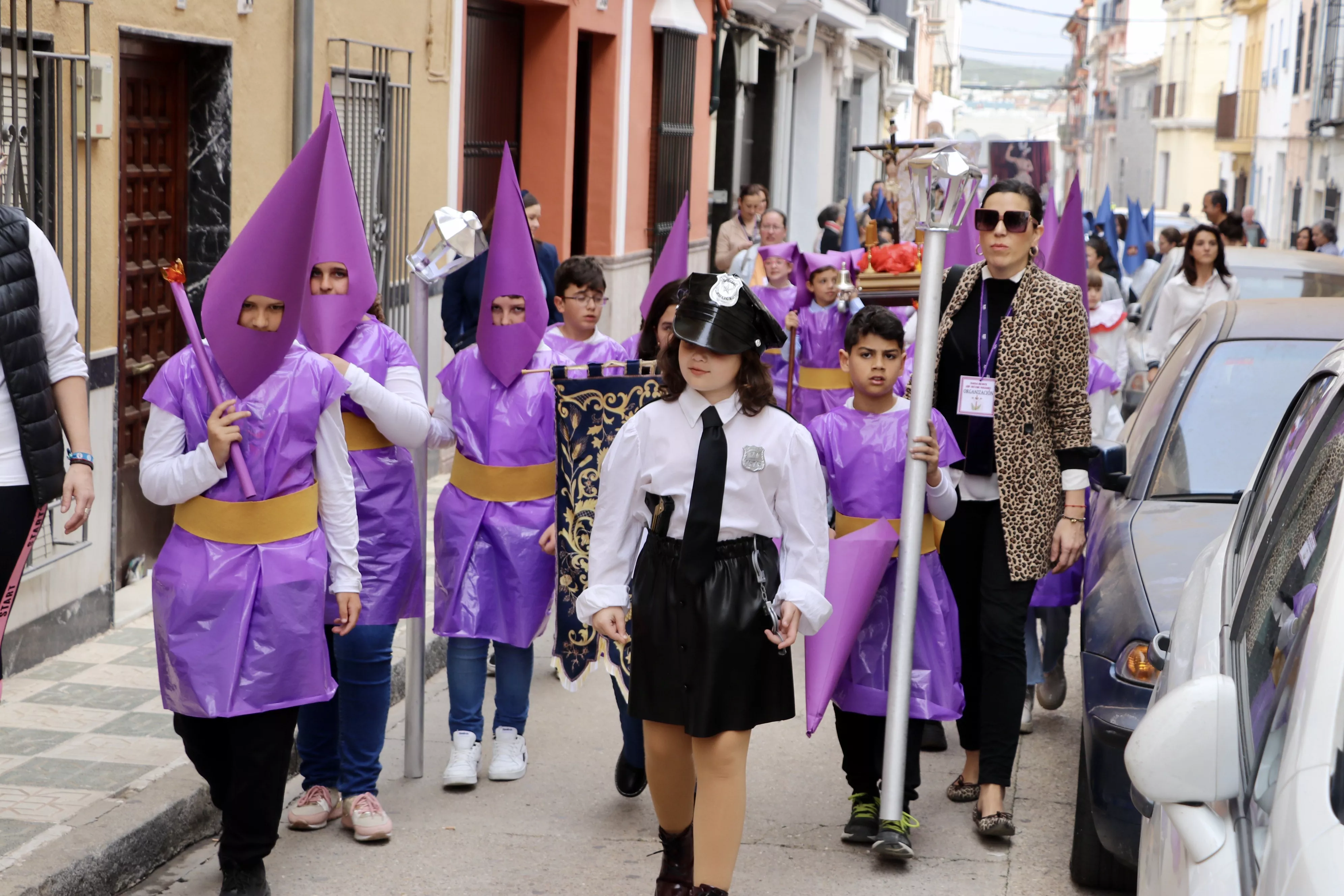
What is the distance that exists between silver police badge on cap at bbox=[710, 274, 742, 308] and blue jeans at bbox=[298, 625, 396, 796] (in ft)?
5.28

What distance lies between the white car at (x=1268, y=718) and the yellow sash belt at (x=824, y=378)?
5.29m

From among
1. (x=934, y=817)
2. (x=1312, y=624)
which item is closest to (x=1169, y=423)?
(x=934, y=817)

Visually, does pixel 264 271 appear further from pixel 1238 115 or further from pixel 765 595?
pixel 1238 115

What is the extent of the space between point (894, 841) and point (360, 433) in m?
1.97

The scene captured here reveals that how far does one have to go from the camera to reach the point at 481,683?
18.4ft

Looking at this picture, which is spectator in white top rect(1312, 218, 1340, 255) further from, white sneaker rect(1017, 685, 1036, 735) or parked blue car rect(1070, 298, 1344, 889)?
white sneaker rect(1017, 685, 1036, 735)

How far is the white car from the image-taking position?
1.88m

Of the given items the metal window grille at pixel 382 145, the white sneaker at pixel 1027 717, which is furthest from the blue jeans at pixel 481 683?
the metal window grille at pixel 382 145

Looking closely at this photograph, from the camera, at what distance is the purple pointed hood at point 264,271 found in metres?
4.16

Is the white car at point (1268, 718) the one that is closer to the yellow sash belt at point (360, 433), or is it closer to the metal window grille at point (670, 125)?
the yellow sash belt at point (360, 433)

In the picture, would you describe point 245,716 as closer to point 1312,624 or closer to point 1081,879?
point 1081,879

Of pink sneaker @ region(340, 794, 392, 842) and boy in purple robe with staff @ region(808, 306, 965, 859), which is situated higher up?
boy in purple robe with staff @ region(808, 306, 965, 859)

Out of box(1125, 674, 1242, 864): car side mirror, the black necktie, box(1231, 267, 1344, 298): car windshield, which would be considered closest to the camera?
box(1125, 674, 1242, 864): car side mirror

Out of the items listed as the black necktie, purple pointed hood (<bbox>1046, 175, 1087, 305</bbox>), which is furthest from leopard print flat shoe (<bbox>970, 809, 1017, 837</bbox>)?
purple pointed hood (<bbox>1046, 175, 1087, 305</bbox>)
